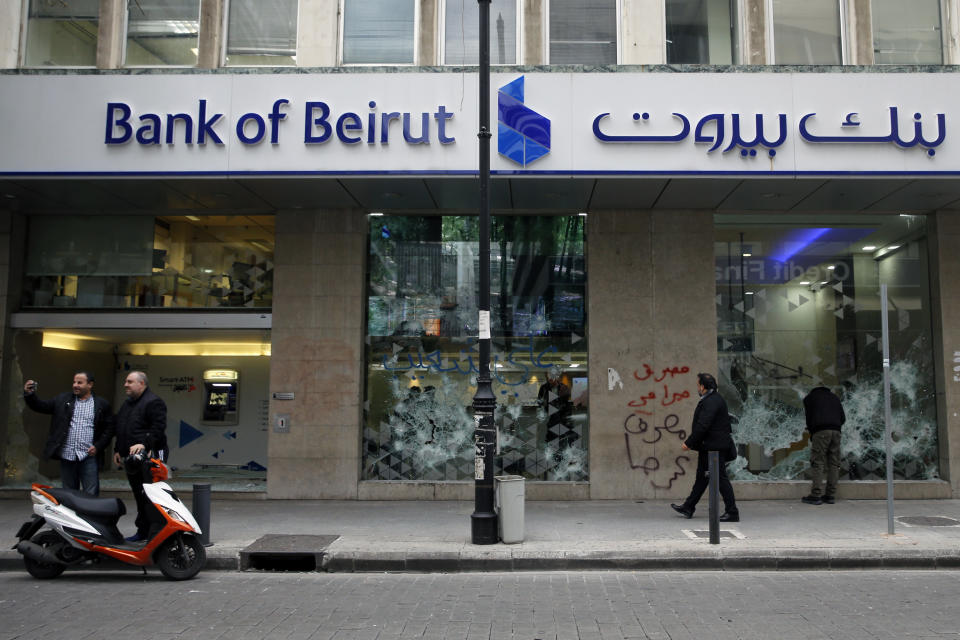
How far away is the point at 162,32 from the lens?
38.8ft

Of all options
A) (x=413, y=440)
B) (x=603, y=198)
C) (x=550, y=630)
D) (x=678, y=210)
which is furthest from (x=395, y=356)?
(x=550, y=630)

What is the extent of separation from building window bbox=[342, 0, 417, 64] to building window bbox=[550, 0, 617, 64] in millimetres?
2150

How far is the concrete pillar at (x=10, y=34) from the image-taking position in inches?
458

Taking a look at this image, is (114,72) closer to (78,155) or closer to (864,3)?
(78,155)

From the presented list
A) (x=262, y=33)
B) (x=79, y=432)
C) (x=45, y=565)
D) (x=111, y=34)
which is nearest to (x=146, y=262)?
(x=111, y=34)

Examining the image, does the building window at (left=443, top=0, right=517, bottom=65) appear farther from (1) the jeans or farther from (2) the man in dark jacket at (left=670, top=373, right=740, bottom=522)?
(1) the jeans

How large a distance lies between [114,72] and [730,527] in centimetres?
999

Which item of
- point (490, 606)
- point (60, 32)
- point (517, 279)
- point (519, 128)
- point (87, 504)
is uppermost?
point (60, 32)

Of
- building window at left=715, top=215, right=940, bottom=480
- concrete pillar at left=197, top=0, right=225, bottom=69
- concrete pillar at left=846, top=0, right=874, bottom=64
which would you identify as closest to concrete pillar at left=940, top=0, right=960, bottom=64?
concrete pillar at left=846, top=0, right=874, bottom=64

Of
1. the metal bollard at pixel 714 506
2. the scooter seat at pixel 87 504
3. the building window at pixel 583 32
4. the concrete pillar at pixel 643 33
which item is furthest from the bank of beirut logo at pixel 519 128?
the scooter seat at pixel 87 504

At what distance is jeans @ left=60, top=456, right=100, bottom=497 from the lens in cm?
895

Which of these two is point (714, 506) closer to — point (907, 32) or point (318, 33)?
point (907, 32)

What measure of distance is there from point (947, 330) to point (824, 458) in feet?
9.16

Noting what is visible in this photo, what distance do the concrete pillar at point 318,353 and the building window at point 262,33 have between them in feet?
7.80
